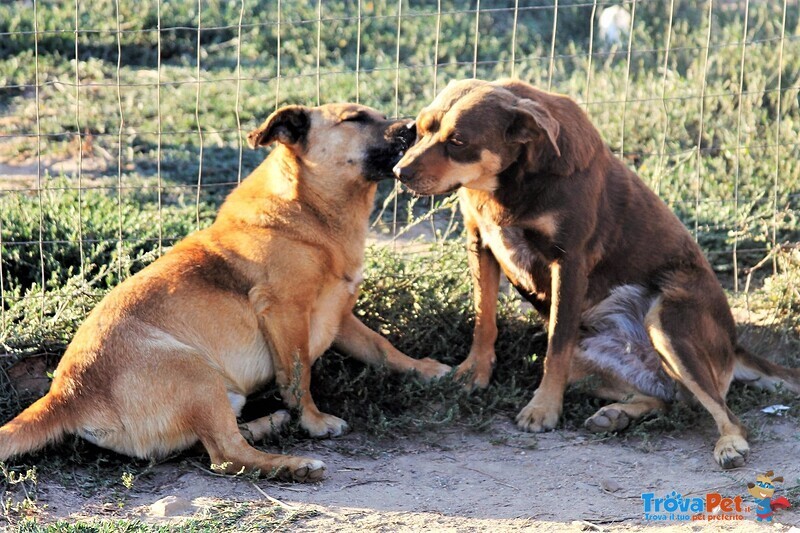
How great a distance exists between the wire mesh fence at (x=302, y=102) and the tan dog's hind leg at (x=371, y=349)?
0.94 m

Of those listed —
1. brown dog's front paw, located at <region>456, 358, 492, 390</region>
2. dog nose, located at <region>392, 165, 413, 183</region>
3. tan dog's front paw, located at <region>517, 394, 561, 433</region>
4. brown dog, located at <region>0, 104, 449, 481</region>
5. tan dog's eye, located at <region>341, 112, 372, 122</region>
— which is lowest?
tan dog's front paw, located at <region>517, 394, 561, 433</region>

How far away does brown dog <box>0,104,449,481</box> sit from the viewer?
168 inches

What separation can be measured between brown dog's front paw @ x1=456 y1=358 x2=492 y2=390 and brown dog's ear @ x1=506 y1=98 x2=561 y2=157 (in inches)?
48.2

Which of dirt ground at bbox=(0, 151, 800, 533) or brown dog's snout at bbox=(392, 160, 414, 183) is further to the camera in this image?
brown dog's snout at bbox=(392, 160, 414, 183)

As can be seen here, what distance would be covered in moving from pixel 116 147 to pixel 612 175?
430 centimetres

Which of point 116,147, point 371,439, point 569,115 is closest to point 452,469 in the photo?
point 371,439

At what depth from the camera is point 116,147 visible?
783 cm

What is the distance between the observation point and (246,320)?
15.3ft

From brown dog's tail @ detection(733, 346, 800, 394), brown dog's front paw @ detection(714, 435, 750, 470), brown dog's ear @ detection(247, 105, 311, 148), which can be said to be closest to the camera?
brown dog's front paw @ detection(714, 435, 750, 470)

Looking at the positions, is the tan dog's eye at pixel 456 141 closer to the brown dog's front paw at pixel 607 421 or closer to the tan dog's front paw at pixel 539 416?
the tan dog's front paw at pixel 539 416

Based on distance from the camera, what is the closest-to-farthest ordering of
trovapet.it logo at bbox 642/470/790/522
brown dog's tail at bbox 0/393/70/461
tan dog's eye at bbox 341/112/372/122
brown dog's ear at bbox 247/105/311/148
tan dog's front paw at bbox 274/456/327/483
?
trovapet.it logo at bbox 642/470/790/522, brown dog's tail at bbox 0/393/70/461, tan dog's front paw at bbox 274/456/327/483, brown dog's ear at bbox 247/105/311/148, tan dog's eye at bbox 341/112/372/122

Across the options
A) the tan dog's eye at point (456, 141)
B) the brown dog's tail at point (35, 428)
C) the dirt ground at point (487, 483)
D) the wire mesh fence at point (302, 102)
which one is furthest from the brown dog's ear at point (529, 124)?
the brown dog's tail at point (35, 428)

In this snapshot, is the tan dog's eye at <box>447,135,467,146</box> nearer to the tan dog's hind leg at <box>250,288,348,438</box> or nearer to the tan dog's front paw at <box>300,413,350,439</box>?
the tan dog's hind leg at <box>250,288,348,438</box>

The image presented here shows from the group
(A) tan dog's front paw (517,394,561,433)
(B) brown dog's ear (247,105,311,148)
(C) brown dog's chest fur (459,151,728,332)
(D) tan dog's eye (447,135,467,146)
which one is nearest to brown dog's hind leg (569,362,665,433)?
(A) tan dog's front paw (517,394,561,433)
